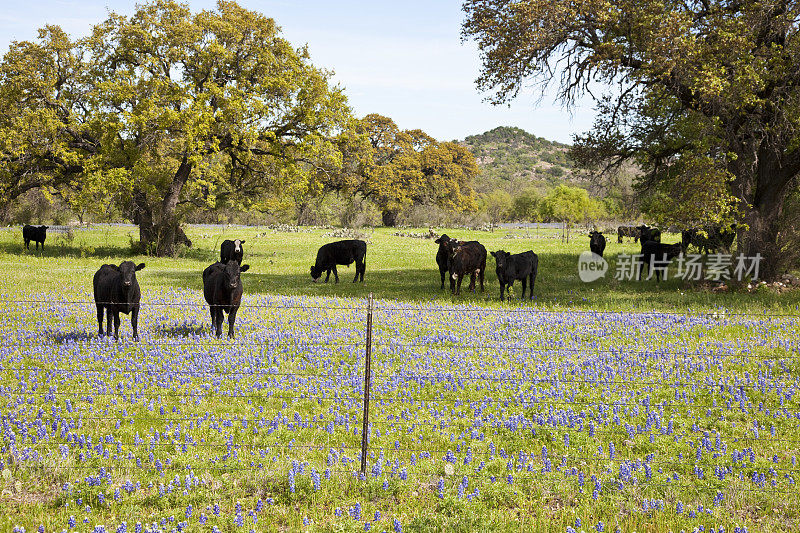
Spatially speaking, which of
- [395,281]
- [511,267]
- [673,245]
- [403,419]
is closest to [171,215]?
[395,281]

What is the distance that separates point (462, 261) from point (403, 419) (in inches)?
547

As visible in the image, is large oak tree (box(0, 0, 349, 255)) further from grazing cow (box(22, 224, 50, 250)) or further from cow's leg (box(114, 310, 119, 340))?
cow's leg (box(114, 310, 119, 340))

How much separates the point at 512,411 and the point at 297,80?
31.9 metres

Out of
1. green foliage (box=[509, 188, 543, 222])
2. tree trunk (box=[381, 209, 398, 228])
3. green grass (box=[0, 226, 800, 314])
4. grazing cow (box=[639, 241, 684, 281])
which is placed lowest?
green grass (box=[0, 226, 800, 314])

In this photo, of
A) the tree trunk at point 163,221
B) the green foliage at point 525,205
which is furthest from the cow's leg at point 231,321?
the green foliage at point 525,205

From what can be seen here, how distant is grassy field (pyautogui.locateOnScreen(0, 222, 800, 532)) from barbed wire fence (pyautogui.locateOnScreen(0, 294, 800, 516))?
0.11 feet

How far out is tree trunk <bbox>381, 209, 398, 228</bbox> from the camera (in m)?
89.2

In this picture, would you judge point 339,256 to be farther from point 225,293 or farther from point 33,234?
point 33,234

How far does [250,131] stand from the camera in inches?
1328

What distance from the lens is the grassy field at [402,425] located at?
5281 mm

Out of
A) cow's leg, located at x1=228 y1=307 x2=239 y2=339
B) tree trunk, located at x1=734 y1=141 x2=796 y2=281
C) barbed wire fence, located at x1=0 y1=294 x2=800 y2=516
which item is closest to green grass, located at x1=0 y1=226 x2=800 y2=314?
tree trunk, located at x1=734 y1=141 x2=796 y2=281

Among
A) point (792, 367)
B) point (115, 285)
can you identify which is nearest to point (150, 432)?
point (115, 285)

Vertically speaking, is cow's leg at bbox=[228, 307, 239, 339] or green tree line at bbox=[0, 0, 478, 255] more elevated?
green tree line at bbox=[0, 0, 478, 255]

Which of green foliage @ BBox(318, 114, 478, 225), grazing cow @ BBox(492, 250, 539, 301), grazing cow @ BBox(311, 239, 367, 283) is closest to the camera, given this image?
grazing cow @ BBox(492, 250, 539, 301)
